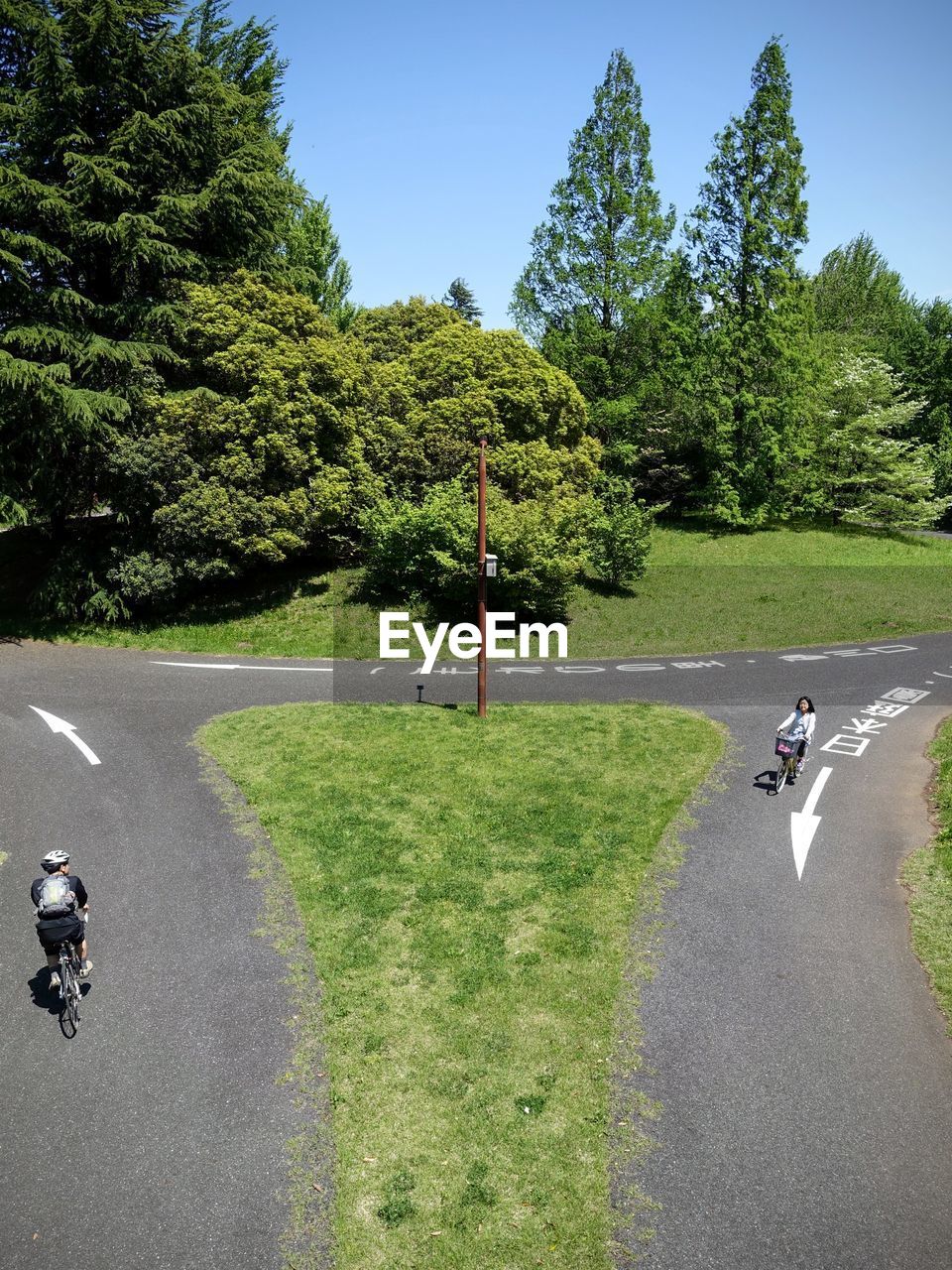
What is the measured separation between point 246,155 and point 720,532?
2736 centimetres

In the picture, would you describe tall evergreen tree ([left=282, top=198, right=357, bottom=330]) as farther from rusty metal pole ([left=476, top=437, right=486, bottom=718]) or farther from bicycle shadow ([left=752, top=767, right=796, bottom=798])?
bicycle shadow ([left=752, top=767, right=796, bottom=798])

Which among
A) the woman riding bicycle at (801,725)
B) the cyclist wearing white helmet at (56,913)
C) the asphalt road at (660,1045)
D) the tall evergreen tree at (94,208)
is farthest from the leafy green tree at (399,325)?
the cyclist wearing white helmet at (56,913)

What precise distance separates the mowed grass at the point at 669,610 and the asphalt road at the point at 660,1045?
10.8 m

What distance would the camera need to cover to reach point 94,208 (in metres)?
26.3

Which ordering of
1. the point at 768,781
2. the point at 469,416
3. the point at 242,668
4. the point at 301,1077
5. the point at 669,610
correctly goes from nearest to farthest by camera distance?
1. the point at 301,1077
2. the point at 768,781
3. the point at 242,668
4. the point at 469,416
5. the point at 669,610

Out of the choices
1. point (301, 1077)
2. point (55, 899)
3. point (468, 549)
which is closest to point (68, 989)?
point (55, 899)

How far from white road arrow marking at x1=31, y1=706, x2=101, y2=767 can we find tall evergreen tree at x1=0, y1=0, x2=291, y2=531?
28.4ft

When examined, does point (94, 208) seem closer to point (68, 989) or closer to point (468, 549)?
point (468, 549)

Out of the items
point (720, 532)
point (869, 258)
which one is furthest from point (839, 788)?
point (869, 258)

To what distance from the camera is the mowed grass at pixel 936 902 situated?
9812 mm

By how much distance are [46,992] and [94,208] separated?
26518 millimetres

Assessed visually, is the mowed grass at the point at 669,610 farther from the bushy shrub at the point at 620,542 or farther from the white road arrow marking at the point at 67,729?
the white road arrow marking at the point at 67,729

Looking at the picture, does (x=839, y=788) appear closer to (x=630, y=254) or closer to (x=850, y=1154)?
(x=850, y=1154)

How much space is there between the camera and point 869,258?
73688mm
